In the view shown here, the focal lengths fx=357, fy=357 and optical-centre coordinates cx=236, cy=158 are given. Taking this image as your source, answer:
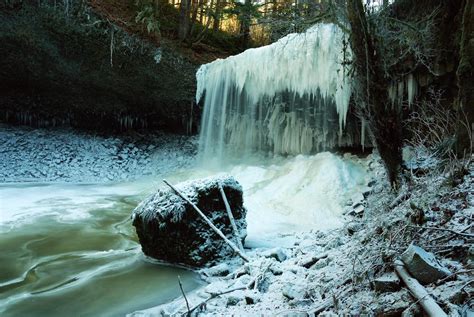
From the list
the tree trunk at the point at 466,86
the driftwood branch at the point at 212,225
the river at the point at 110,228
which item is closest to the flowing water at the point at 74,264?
the river at the point at 110,228

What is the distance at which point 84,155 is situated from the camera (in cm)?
1098

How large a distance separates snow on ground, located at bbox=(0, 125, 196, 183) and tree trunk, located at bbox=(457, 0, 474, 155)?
9.02m

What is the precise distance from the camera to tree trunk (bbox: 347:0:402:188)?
12.8 feet

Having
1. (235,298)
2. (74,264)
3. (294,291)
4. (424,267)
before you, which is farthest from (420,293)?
(74,264)

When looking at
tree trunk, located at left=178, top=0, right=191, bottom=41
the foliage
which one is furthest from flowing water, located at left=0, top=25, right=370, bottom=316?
tree trunk, located at left=178, top=0, right=191, bottom=41

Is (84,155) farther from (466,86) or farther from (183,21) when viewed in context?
(466,86)

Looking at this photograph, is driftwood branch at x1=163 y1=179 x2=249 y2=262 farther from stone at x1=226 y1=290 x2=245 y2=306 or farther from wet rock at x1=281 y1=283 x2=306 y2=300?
wet rock at x1=281 y1=283 x2=306 y2=300

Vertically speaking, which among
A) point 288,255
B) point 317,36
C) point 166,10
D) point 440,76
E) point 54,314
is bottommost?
point 54,314

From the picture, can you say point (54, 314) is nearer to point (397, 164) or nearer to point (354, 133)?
point (397, 164)

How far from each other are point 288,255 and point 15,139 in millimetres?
9692

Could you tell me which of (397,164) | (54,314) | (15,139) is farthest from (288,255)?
(15,139)

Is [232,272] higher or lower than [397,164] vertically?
lower

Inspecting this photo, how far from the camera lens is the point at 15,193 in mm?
8461

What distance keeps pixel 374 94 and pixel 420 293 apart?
107 inches
